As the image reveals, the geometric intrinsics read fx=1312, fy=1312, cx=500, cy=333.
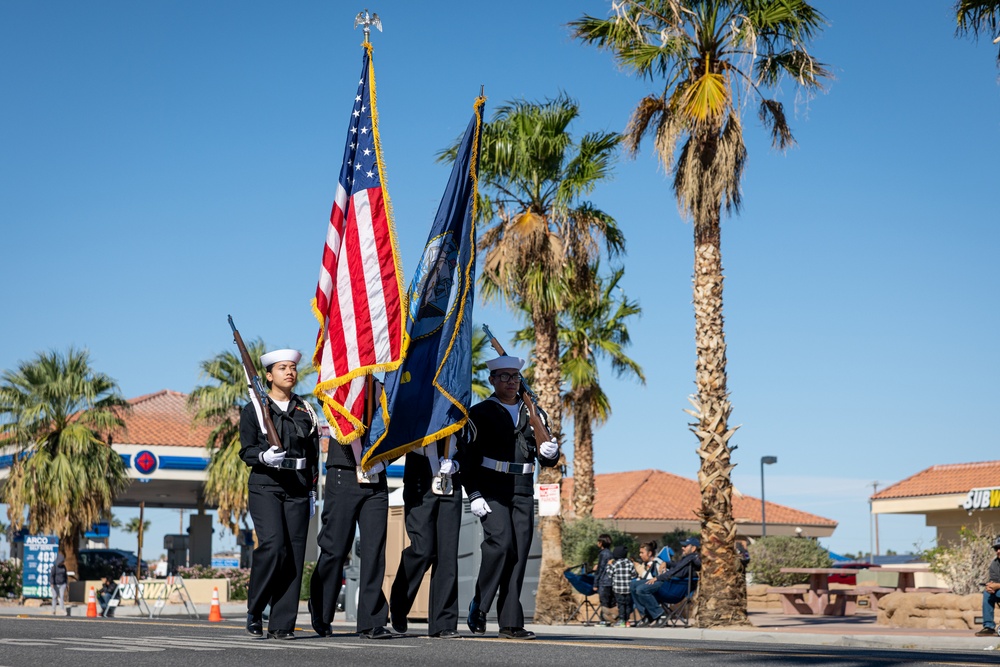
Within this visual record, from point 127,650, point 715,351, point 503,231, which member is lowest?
point 127,650

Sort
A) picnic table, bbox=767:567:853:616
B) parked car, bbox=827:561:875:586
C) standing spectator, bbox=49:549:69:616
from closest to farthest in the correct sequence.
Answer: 1. picnic table, bbox=767:567:853:616
2. parked car, bbox=827:561:875:586
3. standing spectator, bbox=49:549:69:616

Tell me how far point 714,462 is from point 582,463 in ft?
55.5

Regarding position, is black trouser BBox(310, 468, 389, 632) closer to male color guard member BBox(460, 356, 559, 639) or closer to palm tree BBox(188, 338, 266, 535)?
male color guard member BBox(460, 356, 559, 639)

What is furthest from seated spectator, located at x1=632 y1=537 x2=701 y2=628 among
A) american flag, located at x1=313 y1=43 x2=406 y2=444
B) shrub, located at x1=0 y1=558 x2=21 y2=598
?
shrub, located at x1=0 y1=558 x2=21 y2=598

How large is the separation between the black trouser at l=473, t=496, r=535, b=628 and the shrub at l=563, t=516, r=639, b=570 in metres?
19.6

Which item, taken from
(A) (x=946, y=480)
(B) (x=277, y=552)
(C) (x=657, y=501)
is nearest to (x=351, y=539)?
(B) (x=277, y=552)

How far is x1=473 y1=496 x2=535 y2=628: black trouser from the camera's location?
28.9ft

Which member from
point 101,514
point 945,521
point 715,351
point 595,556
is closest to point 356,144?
point 715,351

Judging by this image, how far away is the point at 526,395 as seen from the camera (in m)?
9.21

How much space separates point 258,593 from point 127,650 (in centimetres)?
185

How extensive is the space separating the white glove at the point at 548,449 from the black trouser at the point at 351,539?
1092mm

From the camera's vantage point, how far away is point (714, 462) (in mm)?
17609

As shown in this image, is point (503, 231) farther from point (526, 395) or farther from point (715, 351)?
point (526, 395)

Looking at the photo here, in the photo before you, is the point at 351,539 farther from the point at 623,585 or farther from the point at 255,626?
the point at 623,585
